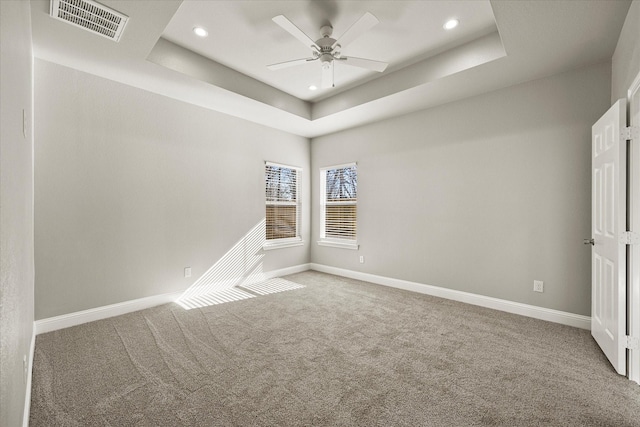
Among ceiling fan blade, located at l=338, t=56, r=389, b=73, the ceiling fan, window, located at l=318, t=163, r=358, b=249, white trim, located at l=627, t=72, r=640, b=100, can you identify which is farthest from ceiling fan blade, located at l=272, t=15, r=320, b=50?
window, located at l=318, t=163, r=358, b=249

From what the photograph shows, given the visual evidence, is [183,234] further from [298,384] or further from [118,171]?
[298,384]

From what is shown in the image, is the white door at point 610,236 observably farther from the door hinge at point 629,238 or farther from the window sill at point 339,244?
the window sill at point 339,244

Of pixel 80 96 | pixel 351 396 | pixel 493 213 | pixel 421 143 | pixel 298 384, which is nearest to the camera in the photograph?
pixel 351 396

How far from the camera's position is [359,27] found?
2.28 metres

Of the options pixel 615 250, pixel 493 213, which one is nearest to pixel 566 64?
pixel 493 213

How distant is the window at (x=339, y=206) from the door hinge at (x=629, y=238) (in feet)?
10.6

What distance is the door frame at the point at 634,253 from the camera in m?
1.96

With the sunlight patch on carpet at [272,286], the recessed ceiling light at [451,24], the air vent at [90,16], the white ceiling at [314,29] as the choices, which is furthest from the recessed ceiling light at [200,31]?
the sunlight patch on carpet at [272,286]

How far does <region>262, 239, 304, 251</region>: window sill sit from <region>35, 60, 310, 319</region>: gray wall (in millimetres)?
552

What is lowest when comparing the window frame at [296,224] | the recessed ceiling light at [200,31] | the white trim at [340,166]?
the window frame at [296,224]

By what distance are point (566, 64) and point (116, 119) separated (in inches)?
190

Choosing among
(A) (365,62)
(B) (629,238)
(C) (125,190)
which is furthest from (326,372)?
(C) (125,190)

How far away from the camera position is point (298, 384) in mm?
1945

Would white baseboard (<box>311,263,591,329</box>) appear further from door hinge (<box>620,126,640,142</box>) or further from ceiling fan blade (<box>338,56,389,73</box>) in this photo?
ceiling fan blade (<box>338,56,389,73</box>)
